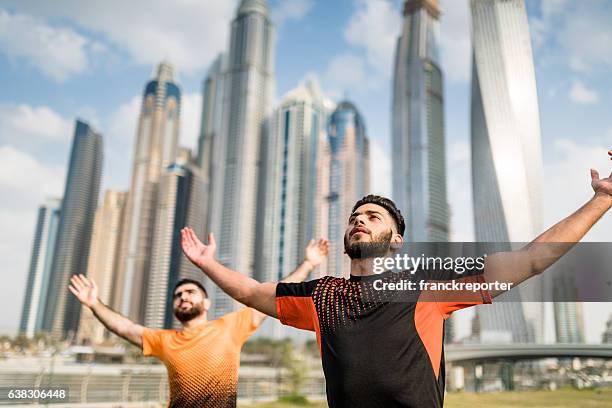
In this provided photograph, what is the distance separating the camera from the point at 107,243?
133 metres

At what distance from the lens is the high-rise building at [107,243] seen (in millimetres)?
127125

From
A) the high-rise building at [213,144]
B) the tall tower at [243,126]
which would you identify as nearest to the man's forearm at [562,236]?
the high-rise building at [213,144]

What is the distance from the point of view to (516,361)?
37.4 metres

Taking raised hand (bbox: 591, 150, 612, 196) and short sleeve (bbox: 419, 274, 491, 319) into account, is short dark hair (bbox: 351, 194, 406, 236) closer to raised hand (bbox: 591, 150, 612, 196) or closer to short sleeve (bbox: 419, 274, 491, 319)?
short sleeve (bbox: 419, 274, 491, 319)

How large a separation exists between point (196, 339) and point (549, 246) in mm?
3029

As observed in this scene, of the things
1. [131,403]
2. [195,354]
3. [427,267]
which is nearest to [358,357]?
[427,267]

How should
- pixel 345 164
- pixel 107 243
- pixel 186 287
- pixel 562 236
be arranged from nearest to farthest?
1. pixel 562 236
2. pixel 186 287
3. pixel 345 164
4. pixel 107 243

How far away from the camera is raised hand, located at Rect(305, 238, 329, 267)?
3.74 meters

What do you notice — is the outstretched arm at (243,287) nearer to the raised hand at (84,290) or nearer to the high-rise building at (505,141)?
the raised hand at (84,290)

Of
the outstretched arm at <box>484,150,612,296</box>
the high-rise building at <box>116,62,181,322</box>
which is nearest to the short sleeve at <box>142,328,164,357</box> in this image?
the outstretched arm at <box>484,150,612,296</box>

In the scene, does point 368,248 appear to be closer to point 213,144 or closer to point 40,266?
A: point 213,144

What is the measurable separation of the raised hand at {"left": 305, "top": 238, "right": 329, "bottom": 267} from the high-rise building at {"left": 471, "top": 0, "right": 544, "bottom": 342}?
58.9 ft

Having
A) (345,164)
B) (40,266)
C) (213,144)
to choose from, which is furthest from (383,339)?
(40,266)

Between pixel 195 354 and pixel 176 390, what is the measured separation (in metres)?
0.29
